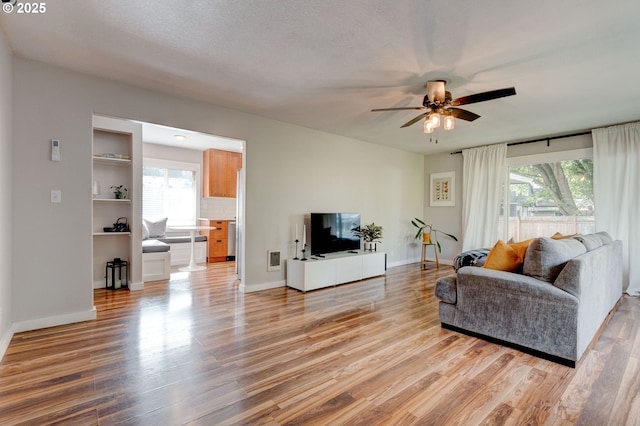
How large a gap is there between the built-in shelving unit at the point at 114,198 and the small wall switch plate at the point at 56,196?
1336 millimetres

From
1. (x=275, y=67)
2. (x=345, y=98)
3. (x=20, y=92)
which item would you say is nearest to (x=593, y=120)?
(x=345, y=98)

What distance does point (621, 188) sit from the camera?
179 inches

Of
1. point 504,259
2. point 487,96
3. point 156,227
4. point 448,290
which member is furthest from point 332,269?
point 156,227

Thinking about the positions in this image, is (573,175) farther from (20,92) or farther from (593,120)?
(20,92)

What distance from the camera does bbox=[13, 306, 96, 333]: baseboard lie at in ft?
9.18

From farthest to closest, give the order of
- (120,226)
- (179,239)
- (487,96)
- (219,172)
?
(219,172) → (179,239) → (120,226) → (487,96)

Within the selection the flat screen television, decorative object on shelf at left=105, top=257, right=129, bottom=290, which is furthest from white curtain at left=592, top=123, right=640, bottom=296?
decorative object on shelf at left=105, top=257, right=129, bottom=290

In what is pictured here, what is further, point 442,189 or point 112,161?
point 442,189

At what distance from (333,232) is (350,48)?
308 cm

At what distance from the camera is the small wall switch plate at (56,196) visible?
9.73 feet

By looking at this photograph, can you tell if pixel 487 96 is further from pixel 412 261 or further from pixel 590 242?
pixel 412 261

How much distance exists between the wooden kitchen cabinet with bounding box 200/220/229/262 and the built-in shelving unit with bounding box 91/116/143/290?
2160 mm

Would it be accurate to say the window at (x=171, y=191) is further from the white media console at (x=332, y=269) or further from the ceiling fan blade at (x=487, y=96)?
the ceiling fan blade at (x=487, y=96)

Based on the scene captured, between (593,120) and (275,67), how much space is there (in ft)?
15.3
